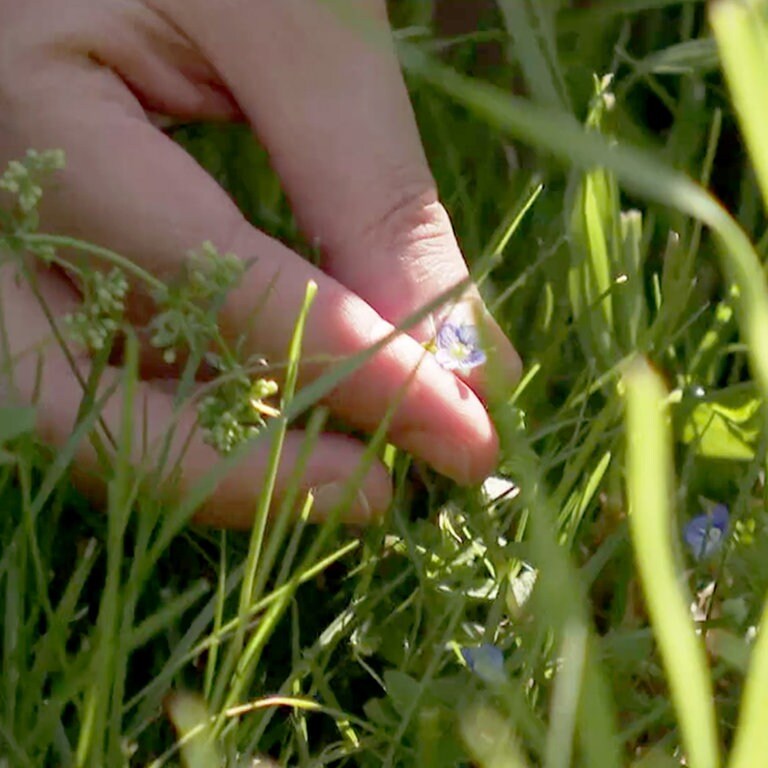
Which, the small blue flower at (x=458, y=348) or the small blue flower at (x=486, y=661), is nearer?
the small blue flower at (x=486, y=661)

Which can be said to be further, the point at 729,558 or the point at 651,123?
the point at 651,123

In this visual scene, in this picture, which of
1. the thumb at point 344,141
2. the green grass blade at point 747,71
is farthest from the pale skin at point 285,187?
the green grass blade at point 747,71

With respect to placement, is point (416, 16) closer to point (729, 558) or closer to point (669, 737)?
point (729, 558)

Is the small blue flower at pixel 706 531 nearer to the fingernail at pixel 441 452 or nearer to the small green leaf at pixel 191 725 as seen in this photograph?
the fingernail at pixel 441 452

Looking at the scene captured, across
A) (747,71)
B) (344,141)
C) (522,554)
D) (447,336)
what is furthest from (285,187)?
(747,71)

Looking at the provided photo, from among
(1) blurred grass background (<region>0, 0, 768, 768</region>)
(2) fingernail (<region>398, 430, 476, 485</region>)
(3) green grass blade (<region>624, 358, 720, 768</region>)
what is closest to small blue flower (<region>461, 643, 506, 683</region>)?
(1) blurred grass background (<region>0, 0, 768, 768</region>)

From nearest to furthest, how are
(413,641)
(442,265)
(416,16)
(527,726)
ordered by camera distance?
(527,726) < (413,641) < (442,265) < (416,16)

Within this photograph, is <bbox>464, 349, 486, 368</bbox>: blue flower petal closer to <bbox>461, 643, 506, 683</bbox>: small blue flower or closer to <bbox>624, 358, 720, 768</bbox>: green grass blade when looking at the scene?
<bbox>461, 643, 506, 683</bbox>: small blue flower

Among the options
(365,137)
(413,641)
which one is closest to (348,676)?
(413,641)

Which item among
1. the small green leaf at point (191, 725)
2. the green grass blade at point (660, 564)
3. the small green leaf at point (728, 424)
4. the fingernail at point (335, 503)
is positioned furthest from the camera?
the small green leaf at point (728, 424)
